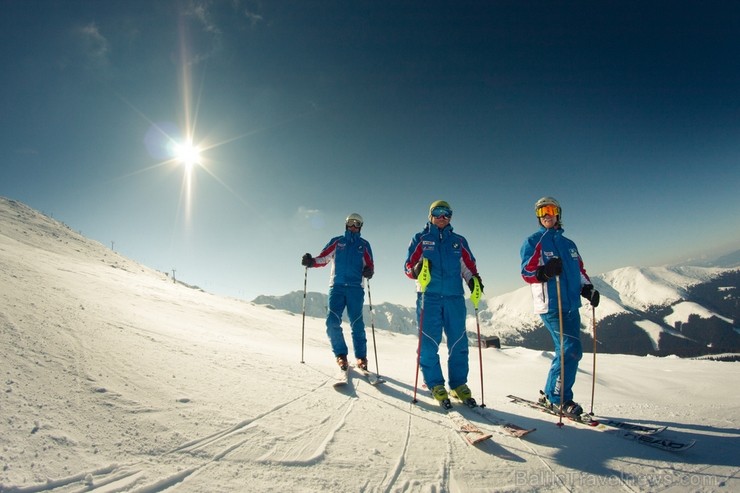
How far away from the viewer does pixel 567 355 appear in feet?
15.8

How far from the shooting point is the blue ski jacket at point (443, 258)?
5441 millimetres

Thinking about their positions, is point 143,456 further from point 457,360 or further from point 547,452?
point 457,360

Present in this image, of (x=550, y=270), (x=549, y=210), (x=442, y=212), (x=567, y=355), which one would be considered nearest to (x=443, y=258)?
(x=442, y=212)

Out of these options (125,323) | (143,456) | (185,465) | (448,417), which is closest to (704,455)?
(448,417)

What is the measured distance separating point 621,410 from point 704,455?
2198 millimetres

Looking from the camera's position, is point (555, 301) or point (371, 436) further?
point (555, 301)

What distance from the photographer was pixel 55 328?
4383 mm

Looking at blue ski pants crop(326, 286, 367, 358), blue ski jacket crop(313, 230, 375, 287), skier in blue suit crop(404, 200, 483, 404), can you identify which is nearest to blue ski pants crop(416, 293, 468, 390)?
skier in blue suit crop(404, 200, 483, 404)

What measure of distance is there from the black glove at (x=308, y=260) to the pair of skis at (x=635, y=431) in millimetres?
5371

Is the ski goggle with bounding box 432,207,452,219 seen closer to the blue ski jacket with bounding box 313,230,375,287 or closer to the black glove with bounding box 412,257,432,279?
the black glove with bounding box 412,257,432,279

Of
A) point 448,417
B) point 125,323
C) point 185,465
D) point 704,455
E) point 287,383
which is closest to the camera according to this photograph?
point 185,465

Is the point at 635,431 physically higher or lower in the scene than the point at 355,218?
lower

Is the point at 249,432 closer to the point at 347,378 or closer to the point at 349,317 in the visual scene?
the point at 347,378

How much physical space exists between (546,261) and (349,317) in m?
4.07
